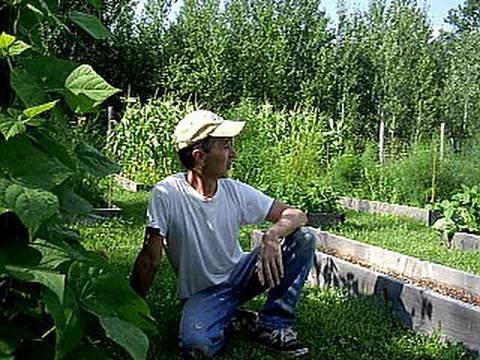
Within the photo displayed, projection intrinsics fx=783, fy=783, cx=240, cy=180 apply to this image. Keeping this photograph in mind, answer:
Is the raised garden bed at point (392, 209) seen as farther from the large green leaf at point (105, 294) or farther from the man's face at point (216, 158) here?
the large green leaf at point (105, 294)

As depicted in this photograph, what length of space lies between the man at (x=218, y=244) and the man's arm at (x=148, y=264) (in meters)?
0.01

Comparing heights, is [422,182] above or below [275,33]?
below

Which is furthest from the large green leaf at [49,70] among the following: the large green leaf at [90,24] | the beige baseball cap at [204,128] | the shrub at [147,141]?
the shrub at [147,141]

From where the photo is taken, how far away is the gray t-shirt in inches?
141

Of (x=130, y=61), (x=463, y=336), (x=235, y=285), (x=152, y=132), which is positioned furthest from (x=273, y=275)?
(x=130, y=61)

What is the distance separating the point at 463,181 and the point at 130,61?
14.0 meters

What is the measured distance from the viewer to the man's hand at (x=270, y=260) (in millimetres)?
3517

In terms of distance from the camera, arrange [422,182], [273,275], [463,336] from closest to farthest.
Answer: [273,275]
[463,336]
[422,182]

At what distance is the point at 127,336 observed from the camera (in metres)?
1.26

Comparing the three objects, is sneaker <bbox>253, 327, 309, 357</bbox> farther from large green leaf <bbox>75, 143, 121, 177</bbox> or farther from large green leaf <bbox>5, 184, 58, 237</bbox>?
large green leaf <bbox>5, 184, 58, 237</bbox>

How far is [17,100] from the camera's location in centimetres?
139

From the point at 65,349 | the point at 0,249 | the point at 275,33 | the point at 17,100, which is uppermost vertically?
the point at 275,33

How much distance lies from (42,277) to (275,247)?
7.78 ft

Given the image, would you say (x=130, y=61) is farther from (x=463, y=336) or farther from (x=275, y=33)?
(x=463, y=336)
